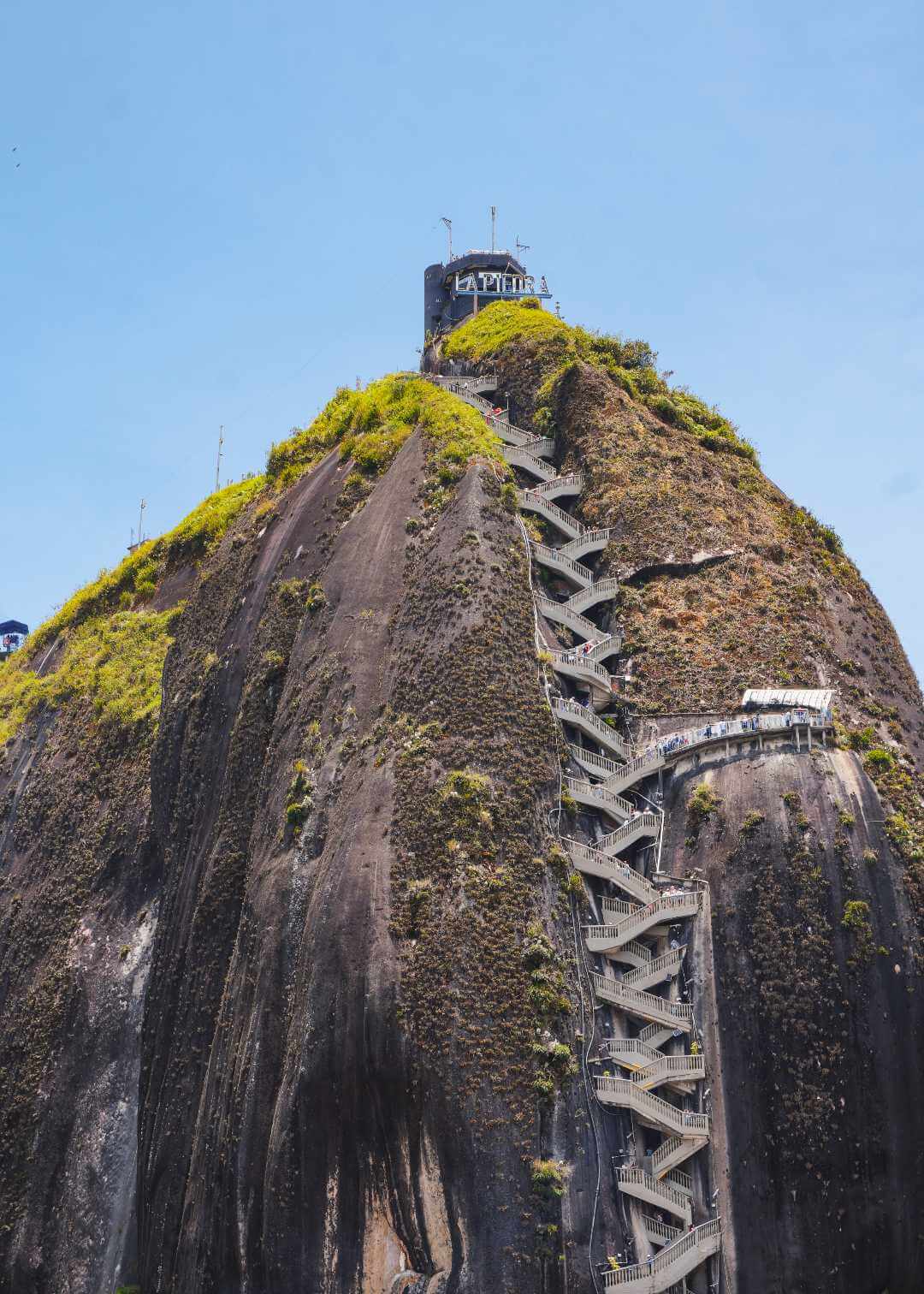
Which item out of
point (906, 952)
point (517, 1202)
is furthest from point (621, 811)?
point (517, 1202)

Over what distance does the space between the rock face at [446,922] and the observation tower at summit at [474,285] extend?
24936 mm

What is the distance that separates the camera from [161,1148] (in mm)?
52031

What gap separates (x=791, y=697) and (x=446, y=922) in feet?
49.2

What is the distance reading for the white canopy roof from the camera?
161ft

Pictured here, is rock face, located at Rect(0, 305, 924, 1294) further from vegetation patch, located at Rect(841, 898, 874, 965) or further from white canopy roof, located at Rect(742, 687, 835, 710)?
white canopy roof, located at Rect(742, 687, 835, 710)

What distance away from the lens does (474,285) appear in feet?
299

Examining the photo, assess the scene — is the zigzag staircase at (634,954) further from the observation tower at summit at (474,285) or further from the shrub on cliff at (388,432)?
the observation tower at summit at (474,285)

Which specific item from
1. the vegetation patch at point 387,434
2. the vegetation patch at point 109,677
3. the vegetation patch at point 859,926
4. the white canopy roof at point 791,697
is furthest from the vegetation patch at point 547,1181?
the vegetation patch at point 109,677

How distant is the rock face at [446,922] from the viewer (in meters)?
42.0

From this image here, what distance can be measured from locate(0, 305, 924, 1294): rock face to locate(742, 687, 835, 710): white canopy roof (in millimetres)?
957

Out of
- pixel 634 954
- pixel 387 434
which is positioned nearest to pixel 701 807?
pixel 634 954

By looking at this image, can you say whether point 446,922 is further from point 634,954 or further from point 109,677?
point 109,677

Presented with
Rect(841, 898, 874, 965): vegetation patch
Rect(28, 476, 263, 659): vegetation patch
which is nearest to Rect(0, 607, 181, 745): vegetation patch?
Rect(28, 476, 263, 659): vegetation patch

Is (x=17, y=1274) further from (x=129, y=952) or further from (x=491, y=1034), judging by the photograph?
(x=491, y=1034)
